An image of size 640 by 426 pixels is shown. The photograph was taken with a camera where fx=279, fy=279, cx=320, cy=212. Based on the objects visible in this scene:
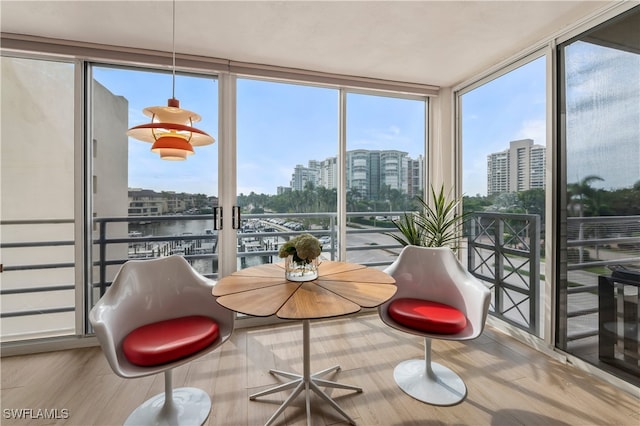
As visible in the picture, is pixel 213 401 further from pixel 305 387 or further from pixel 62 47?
pixel 62 47

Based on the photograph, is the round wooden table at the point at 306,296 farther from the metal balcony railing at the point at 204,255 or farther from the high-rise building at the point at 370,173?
the high-rise building at the point at 370,173

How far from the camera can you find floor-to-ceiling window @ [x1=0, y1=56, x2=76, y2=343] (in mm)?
2439

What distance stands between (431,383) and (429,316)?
0.53 m

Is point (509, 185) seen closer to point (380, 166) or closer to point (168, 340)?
point (380, 166)

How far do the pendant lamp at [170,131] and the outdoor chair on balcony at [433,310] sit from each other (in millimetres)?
1567

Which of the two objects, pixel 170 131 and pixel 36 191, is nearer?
pixel 170 131

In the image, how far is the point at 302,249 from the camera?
5.82ft

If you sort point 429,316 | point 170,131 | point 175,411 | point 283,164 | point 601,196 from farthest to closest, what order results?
point 283,164 → point 601,196 → point 429,316 → point 175,411 → point 170,131

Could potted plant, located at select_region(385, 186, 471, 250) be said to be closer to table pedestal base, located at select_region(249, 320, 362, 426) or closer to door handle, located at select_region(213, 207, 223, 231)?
table pedestal base, located at select_region(249, 320, 362, 426)

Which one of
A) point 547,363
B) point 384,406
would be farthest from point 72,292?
point 547,363

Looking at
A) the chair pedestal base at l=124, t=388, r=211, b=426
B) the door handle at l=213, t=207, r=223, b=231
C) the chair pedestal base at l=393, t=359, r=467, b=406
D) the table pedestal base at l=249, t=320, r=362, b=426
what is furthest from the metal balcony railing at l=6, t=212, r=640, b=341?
the table pedestal base at l=249, t=320, r=362, b=426

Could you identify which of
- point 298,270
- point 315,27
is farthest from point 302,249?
point 315,27

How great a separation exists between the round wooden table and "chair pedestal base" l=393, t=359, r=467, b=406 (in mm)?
379

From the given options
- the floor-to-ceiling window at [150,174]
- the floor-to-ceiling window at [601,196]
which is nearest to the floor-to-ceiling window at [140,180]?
the floor-to-ceiling window at [150,174]
